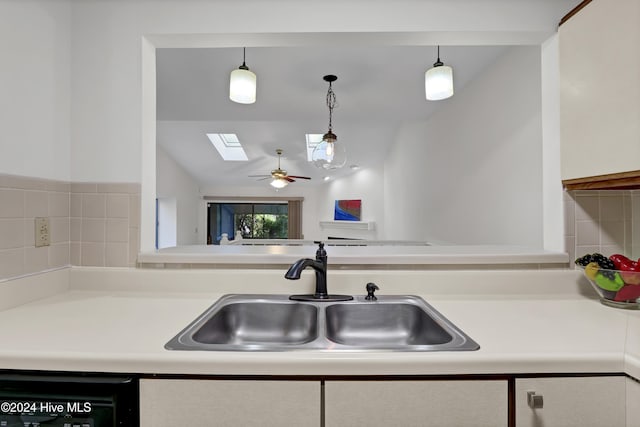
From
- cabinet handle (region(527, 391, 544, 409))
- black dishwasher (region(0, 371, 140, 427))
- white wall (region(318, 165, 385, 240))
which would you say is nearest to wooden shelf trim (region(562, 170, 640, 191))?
cabinet handle (region(527, 391, 544, 409))

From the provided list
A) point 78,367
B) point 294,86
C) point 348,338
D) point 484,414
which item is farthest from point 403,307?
point 294,86

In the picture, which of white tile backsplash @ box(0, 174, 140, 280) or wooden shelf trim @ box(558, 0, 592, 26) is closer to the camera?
wooden shelf trim @ box(558, 0, 592, 26)

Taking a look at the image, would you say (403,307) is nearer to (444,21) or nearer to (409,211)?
(444,21)

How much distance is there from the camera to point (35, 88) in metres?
1.18

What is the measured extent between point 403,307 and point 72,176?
4.52 feet

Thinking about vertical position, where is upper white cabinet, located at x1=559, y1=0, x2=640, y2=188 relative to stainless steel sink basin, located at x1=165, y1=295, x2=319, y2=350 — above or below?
above

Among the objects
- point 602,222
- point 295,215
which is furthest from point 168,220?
point 602,222

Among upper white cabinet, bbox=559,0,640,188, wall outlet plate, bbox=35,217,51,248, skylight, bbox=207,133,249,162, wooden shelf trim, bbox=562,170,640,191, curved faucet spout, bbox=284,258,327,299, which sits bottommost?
curved faucet spout, bbox=284,258,327,299

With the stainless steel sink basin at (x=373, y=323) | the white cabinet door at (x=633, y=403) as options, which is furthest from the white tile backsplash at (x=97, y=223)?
the white cabinet door at (x=633, y=403)

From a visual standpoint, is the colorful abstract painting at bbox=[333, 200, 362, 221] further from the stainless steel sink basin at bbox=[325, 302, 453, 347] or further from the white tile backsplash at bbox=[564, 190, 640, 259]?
the stainless steel sink basin at bbox=[325, 302, 453, 347]

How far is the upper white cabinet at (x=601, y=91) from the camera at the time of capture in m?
0.98

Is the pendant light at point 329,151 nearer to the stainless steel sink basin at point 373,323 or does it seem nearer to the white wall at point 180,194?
the stainless steel sink basin at point 373,323

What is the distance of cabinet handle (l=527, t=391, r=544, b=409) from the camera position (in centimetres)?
73

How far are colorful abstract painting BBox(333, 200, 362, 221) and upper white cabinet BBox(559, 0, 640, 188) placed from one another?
5.78 meters
